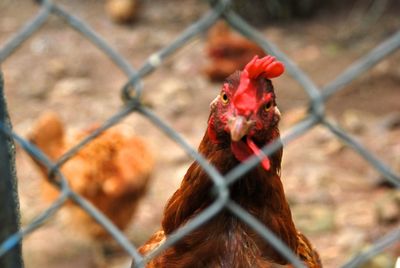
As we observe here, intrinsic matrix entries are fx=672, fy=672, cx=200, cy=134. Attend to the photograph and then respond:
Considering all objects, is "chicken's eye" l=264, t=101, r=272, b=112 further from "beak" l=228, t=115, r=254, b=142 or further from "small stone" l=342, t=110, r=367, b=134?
"small stone" l=342, t=110, r=367, b=134

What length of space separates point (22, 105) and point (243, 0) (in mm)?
2933

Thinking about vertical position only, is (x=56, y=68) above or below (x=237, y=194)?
above

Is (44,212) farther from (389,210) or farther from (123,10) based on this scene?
(123,10)

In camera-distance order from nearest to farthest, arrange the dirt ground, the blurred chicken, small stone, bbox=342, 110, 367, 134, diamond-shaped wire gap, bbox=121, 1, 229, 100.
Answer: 1. diamond-shaped wire gap, bbox=121, 1, 229, 100
2. the dirt ground
3. small stone, bbox=342, 110, 367, 134
4. the blurred chicken

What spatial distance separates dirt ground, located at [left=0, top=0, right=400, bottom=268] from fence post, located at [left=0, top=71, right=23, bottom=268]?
99.4 inches

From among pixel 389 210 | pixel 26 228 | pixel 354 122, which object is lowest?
pixel 26 228

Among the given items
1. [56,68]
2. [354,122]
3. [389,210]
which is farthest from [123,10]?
[389,210]

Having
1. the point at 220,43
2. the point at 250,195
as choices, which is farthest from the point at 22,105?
the point at 250,195

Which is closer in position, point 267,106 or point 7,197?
point 7,197

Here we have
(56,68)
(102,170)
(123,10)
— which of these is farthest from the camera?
(123,10)

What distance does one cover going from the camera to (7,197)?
1.34 m

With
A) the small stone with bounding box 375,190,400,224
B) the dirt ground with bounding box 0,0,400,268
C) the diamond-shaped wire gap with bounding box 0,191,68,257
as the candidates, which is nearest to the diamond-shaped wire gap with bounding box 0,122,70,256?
the diamond-shaped wire gap with bounding box 0,191,68,257

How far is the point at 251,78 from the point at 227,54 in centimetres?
498

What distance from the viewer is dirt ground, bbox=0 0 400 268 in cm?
431
